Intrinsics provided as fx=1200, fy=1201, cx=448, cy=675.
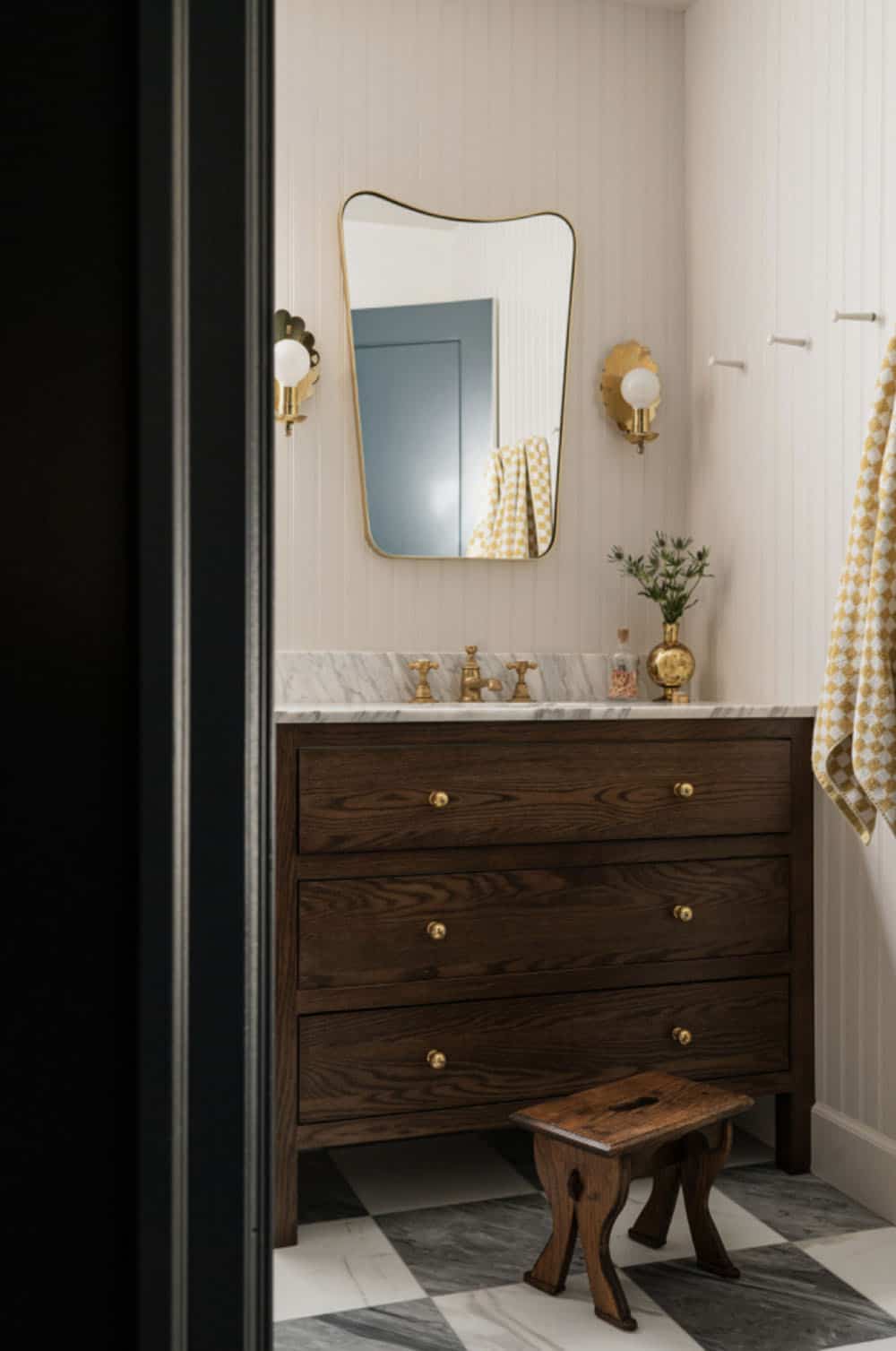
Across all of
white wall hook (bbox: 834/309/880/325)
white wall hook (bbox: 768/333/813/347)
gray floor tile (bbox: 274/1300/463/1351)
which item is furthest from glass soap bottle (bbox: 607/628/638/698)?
gray floor tile (bbox: 274/1300/463/1351)

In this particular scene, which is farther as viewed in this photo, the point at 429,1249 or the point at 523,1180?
the point at 523,1180

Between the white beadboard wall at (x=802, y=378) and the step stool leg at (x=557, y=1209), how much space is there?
671mm

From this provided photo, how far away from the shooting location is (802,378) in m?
2.41

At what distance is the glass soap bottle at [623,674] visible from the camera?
2750 mm

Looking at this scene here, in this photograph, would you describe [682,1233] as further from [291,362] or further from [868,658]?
[291,362]

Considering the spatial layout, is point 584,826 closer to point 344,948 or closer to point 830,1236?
point 344,948

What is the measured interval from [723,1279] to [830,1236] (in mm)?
268

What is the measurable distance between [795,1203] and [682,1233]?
0.84 feet

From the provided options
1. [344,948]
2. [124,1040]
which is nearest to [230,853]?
[124,1040]

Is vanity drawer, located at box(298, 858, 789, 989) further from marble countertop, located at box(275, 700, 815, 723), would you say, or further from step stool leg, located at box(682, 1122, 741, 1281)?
step stool leg, located at box(682, 1122, 741, 1281)

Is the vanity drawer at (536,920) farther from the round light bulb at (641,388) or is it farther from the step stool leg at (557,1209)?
the round light bulb at (641,388)

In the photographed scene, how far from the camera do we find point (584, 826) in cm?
216

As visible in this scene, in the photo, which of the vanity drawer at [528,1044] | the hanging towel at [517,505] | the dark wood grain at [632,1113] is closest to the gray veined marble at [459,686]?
the hanging towel at [517,505]

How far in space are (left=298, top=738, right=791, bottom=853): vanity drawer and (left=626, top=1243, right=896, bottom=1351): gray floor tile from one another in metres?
0.71
